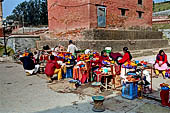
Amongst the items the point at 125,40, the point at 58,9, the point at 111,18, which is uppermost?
the point at 58,9

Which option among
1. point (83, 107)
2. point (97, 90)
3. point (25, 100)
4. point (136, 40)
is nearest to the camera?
point (83, 107)

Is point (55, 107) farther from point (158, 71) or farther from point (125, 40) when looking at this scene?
point (125, 40)

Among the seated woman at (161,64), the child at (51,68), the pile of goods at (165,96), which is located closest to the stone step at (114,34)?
the seated woman at (161,64)

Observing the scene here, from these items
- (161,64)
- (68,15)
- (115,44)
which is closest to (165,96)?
(161,64)

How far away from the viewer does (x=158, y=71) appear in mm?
8156

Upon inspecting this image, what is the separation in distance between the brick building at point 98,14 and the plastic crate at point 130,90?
9586 millimetres

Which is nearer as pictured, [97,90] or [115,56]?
[97,90]

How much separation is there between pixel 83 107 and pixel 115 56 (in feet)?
12.4

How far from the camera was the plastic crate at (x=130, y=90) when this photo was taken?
16.3 feet

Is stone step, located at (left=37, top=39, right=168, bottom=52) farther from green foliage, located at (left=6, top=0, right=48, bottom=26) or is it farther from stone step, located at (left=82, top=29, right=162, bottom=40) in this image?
green foliage, located at (left=6, top=0, right=48, bottom=26)

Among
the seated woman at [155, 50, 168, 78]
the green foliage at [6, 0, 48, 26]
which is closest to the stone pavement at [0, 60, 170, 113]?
the seated woman at [155, 50, 168, 78]

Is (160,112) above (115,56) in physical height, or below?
below

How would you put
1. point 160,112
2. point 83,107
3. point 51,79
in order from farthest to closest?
point 51,79, point 83,107, point 160,112

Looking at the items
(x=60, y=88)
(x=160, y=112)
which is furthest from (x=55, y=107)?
(x=160, y=112)
